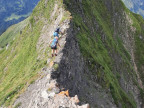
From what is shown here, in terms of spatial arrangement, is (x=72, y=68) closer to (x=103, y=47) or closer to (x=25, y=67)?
(x=25, y=67)

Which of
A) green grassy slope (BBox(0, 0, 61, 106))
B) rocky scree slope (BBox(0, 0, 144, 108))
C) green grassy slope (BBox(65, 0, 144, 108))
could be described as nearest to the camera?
rocky scree slope (BBox(0, 0, 144, 108))

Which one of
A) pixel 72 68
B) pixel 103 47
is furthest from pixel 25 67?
pixel 103 47

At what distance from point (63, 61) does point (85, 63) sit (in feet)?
43.3

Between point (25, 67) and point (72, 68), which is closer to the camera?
point (72, 68)

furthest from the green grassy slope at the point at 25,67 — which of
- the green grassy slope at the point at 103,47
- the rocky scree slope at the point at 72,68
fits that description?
the green grassy slope at the point at 103,47

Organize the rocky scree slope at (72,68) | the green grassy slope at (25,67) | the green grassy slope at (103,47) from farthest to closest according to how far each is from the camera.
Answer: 1. the green grassy slope at (103,47)
2. the green grassy slope at (25,67)
3. the rocky scree slope at (72,68)

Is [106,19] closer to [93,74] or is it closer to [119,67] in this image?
[119,67]

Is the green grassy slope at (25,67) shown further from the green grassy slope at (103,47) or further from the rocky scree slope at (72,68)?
the green grassy slope at (103,47)

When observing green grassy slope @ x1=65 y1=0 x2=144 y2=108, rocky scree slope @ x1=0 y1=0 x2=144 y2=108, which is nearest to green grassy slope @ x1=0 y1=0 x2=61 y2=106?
rocky scree slope @ x1=0 y1=0 x2=144 y2=108

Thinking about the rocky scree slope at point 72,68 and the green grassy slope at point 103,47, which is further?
the green grassy slope at point 103,47

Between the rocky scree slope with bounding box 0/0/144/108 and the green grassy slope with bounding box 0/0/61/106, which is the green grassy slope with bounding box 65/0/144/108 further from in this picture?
the green grassy slope with bounding box 0/0/61/106

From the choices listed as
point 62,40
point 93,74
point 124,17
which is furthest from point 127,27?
point 62,40

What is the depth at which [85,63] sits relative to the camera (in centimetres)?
3981

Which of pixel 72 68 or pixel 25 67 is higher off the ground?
pixel 72 68
